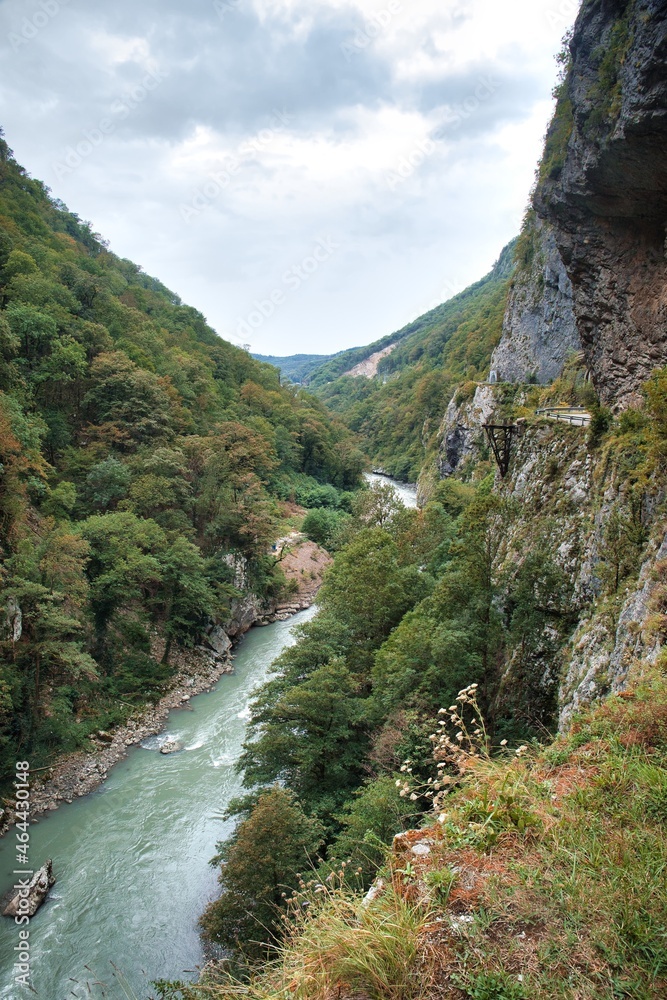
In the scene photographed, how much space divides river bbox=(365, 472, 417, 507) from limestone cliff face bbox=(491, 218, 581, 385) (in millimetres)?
18743

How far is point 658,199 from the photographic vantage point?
1175 cm

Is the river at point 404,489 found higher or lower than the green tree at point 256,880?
higher

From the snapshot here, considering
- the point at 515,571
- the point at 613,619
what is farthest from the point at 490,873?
the point at 515,571

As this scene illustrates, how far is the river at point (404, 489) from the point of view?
196 feet

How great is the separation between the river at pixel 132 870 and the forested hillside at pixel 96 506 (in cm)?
274

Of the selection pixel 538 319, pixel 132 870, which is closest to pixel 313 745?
pixel 132 870

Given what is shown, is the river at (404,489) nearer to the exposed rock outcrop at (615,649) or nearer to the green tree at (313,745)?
the green tree at (313,745)

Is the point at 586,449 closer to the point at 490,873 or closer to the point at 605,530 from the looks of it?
the point at 605,530

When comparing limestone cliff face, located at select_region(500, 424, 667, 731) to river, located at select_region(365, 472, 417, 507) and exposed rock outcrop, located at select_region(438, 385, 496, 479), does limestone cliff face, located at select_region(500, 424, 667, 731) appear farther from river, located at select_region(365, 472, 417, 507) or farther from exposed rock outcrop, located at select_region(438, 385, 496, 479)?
river, located at select_region(365, 472, 417, 507)

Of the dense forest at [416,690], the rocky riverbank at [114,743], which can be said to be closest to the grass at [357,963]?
the dense forest at [416,690]

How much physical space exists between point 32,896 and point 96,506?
1764 centimetres

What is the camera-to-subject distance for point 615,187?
12195 millimetres

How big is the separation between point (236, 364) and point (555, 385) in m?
48.9

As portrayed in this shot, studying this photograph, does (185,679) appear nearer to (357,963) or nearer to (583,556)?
(583,556)
